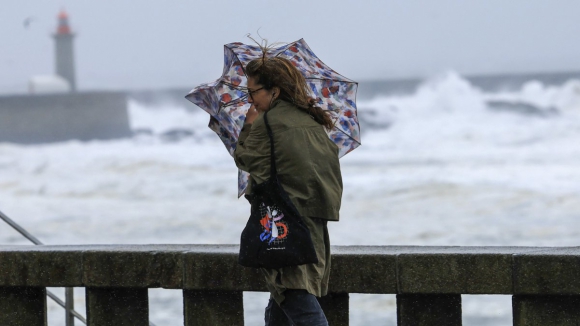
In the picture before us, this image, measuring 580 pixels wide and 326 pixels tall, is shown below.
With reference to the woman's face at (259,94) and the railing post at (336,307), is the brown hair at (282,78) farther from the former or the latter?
the railing post at (336,307)

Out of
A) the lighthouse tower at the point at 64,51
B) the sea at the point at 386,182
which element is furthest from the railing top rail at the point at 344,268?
the lighthouse tower at the point at 64,51

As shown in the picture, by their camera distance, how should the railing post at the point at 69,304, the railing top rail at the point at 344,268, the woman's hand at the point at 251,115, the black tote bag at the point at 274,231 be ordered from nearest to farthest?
the black tote bag at the point at 274,231 < the woman's hand at the point at 251,115 < the railing top rail at the point at 344,268 < the railing post at the point at 69,304

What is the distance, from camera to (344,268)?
329cm

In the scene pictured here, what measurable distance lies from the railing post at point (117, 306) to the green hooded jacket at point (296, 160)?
929mm

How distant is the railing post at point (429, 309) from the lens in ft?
10.8

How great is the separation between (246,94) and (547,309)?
133 centimetres

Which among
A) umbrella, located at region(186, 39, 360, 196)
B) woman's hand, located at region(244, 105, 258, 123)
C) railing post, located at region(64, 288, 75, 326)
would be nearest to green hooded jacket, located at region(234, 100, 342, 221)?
woman's hand, located at region(244, 105, 258, 123)

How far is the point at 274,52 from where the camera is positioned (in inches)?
125

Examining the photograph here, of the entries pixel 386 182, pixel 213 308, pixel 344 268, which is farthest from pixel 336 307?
pixel 386 182

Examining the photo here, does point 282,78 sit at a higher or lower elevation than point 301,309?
higher

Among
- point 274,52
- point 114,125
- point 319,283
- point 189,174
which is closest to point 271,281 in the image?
point 319,283

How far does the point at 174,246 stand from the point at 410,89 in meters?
43.5

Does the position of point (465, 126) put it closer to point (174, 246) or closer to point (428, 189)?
point (428, 189)

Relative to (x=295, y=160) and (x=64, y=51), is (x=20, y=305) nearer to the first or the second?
(x=295, y=160)
